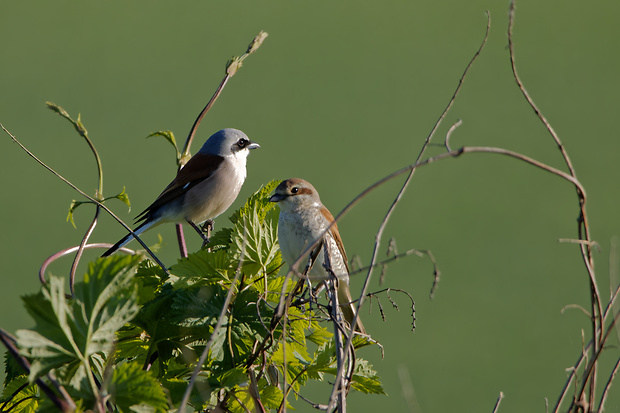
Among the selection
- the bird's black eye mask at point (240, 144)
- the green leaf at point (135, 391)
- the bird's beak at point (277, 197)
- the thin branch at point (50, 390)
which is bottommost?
the bird's beak at point (277, 197)

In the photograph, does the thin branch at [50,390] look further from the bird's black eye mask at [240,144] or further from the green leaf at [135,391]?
the bird's black eye mask at [240,144]

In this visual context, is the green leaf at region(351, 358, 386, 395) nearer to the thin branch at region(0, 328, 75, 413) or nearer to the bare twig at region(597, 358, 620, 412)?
the bare twig at region(597, 358, 620, 412)

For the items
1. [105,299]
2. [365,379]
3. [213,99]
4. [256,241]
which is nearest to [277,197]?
[213,99]

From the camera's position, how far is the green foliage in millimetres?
829

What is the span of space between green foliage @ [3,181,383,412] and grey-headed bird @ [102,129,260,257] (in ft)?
7.32

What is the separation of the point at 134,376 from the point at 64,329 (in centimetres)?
11

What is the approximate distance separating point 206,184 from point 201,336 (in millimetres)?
2518

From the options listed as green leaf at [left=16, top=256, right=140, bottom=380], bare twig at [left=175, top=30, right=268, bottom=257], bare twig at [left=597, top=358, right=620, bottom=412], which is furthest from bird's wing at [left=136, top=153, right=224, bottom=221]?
bare twig at [left=597, top=358, right=620, bottom=412]

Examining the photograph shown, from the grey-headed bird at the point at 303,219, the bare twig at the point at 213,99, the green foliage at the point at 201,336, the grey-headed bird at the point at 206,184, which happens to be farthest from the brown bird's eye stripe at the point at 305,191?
the grey-headed bird at the point at 206,184

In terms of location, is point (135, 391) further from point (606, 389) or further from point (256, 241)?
point (606, 389)

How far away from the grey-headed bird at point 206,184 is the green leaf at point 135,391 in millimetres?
2729

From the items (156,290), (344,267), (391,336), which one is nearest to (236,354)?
(156,290)

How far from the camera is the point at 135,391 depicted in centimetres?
83

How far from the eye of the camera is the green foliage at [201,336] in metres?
0.83
